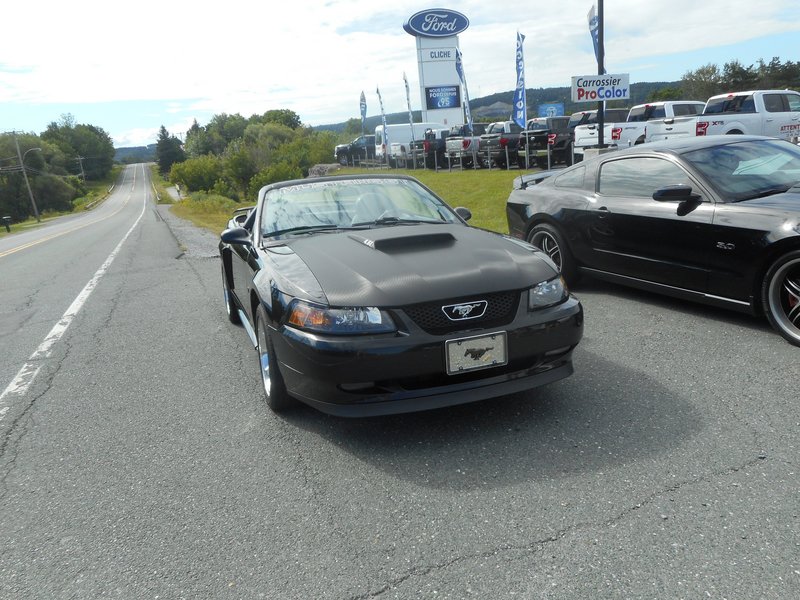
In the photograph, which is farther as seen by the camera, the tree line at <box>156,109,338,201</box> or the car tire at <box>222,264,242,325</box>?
the tree line at <box>156,109,338,201</box>

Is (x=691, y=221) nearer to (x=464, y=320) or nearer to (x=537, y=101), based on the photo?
(x=464, y=320)

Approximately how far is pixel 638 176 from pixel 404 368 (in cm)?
371

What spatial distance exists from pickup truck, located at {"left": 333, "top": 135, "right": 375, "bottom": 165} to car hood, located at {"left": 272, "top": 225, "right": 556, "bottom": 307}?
40989mm

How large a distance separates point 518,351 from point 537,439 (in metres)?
0.47

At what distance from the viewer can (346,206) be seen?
4629 mm

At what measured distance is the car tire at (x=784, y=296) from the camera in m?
4.24

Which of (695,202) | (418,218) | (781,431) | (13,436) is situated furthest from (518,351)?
(13,436)

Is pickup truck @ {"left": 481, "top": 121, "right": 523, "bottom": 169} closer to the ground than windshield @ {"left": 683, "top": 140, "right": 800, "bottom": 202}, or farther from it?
closer to the ground

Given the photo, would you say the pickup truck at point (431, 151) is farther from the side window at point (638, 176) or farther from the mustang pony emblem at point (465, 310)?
the mustang pony emblem at point (465, 310)

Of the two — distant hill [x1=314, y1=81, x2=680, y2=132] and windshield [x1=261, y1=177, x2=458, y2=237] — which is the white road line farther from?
distant hill [x1=314, y1=81, x2=680, y2=132]

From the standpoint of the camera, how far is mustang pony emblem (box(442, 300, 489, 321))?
10.3 feet

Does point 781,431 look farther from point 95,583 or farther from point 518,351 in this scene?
point 95,583

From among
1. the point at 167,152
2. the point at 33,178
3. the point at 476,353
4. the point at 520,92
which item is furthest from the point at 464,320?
the point at 167,152

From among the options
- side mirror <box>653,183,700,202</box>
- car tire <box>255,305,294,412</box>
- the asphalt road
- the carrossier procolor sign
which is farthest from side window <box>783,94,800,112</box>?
car tire <box>255,305,294,412</box>
